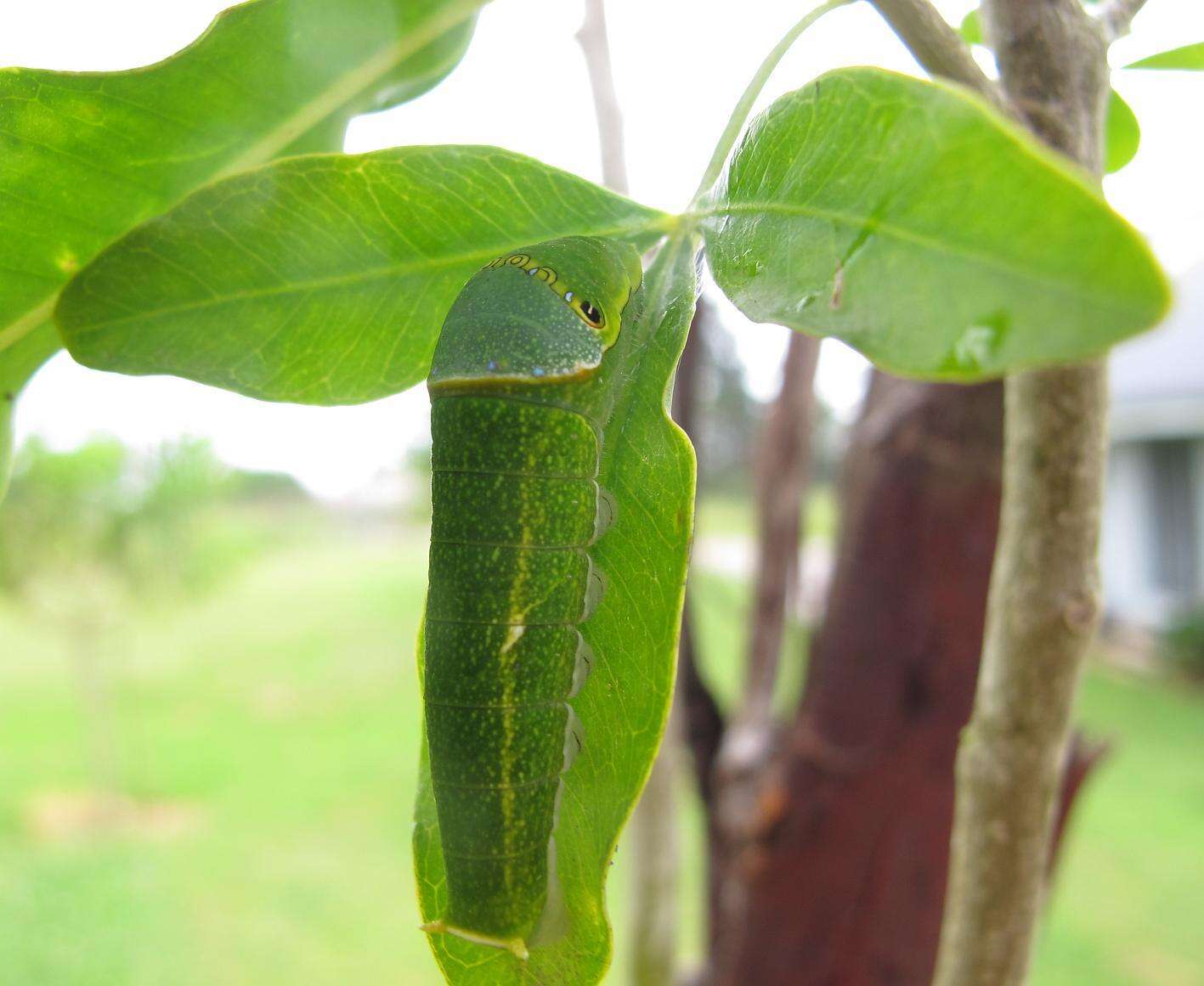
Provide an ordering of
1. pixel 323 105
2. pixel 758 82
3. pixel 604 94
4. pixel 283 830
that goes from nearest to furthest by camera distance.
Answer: pixel 758 82, pixel 323 105, pixel 604 94, pixel 283 830

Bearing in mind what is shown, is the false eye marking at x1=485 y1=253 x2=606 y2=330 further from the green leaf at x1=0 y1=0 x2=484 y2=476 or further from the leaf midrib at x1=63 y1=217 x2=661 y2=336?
the green leaf at x1=0 y1=0 x2=484 y2=476

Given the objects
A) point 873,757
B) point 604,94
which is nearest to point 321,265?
point 604,94

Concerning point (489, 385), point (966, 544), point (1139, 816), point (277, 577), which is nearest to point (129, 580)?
point (277, 577)

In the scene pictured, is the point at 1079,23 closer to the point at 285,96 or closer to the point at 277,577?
the point at 285,96

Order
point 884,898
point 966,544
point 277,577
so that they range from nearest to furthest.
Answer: point 966,544 → point 884,898 → point 277,577

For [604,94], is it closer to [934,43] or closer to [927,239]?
[934,43]

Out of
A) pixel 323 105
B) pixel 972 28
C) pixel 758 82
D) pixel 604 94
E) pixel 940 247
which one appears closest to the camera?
pixel 940 247
